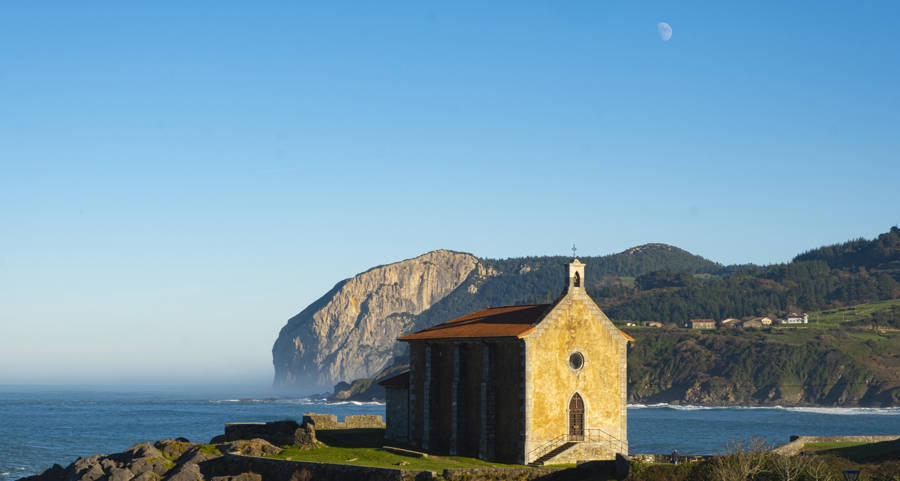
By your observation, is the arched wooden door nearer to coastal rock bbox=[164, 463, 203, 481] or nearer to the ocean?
coastal rock bbox=[164, 463, 203, 481]

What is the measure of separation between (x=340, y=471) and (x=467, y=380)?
8.63 metres

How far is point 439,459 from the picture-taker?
4716 cm

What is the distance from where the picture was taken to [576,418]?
157 ft

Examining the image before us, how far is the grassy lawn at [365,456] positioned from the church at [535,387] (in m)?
1.80

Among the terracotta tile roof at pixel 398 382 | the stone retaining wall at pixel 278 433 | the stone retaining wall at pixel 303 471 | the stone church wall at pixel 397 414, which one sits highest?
the terracotta tile roof at pixel 398 382

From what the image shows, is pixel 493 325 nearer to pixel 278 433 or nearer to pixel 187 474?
pixel 278 433

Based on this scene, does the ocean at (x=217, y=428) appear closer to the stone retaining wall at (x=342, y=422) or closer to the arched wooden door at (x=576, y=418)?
the stone retaining wall at (x=342, y=422)

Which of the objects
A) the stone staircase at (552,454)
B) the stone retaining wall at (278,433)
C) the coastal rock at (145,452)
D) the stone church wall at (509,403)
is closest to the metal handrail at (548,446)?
the stone staircase at (552,454)

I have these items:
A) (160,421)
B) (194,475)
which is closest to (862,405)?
(160,421)

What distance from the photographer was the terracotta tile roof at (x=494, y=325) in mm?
47719

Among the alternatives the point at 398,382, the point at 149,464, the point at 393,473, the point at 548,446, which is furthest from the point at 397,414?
the point at 149,464

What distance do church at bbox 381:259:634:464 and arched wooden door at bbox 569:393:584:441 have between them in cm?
5

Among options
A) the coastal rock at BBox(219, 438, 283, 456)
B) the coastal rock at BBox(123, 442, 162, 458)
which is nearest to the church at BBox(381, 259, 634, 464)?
the coastal rock at BBox(219, 438, 283, 456)

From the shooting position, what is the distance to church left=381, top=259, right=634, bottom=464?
1832 inches
